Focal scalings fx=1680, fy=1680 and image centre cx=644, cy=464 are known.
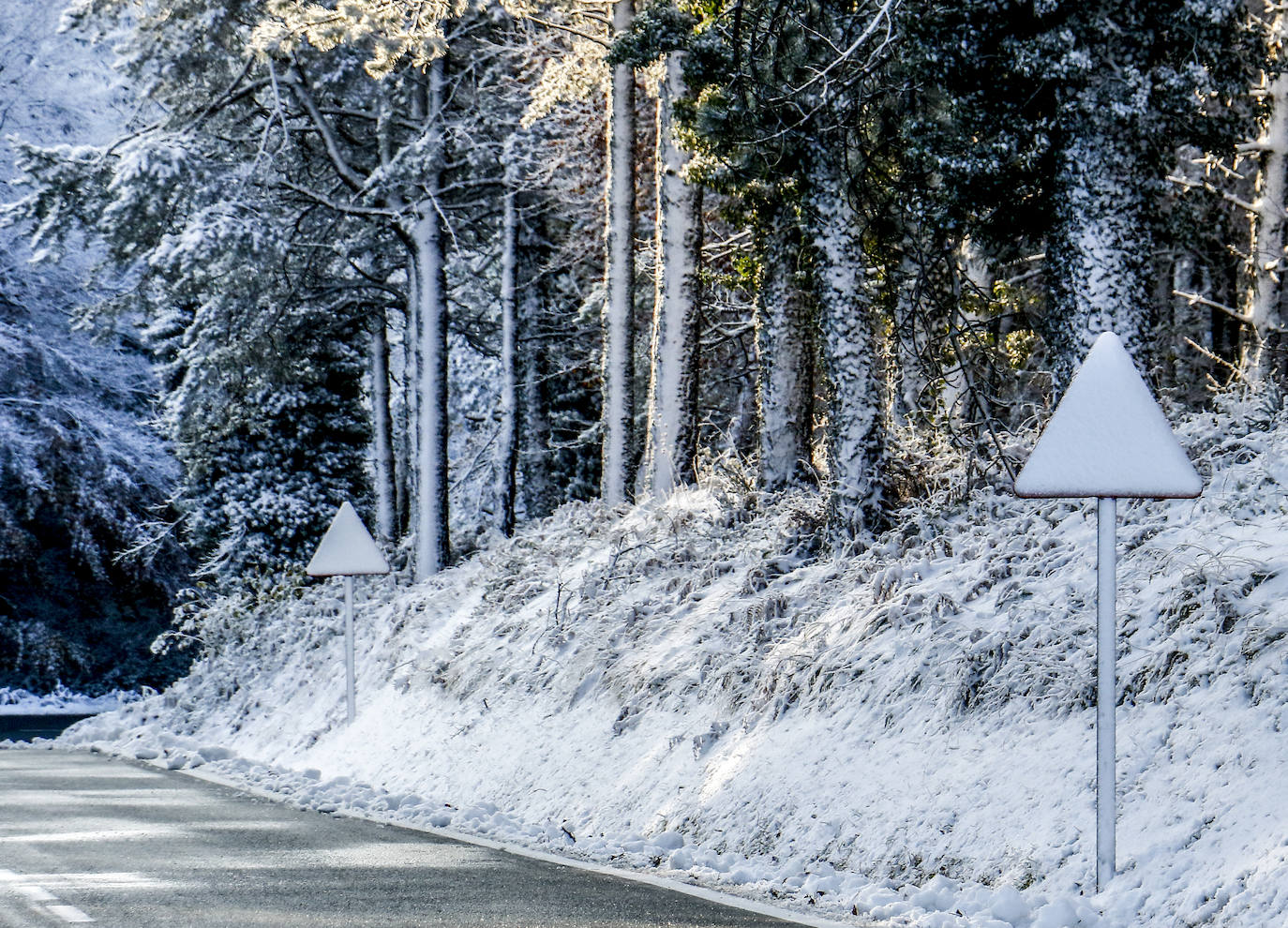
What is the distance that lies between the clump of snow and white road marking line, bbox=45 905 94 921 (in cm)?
3461

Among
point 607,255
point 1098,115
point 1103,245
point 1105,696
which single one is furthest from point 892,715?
point 607,255

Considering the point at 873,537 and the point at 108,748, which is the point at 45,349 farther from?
the point at 873,537

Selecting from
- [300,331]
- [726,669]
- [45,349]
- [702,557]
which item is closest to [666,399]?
[702,557]

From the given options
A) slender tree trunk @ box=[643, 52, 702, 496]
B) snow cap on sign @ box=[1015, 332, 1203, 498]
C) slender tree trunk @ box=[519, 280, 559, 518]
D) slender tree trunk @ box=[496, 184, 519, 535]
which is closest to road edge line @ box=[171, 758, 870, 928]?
snow cap on sign @ box=[1015, 332, 1203, 498]

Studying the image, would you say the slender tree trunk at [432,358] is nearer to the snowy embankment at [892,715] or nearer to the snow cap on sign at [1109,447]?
the snowy embankment at [892,715]

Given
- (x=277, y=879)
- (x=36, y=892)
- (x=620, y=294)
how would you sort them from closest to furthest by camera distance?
(x=36, y=892), (x=277, y=879), (x=620, y=294)

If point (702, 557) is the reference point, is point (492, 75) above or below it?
above

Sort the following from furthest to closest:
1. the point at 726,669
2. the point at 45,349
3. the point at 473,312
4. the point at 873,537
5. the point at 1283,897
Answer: the point at 45,349
the point at 473,312
the point at 873,537
the point at 726,669
the point at 1283,897

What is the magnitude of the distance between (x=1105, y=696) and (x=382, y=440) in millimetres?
27795

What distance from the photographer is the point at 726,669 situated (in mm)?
12055

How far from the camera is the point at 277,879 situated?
8539mm

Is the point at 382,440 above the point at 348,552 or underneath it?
above

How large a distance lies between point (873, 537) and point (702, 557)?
2093mm

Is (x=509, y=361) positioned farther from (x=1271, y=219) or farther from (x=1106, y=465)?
(x=1106, y=465)
